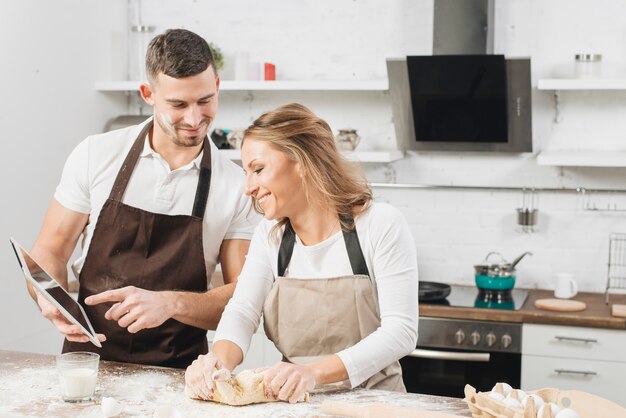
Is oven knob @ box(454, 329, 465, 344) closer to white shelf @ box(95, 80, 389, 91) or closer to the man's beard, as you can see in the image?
white shelf @ box(95, 80, 389, 91)

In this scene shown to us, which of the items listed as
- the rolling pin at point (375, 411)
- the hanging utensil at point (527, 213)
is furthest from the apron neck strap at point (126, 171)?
the hanging utensil at point (527, 213)

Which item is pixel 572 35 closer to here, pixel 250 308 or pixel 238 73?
pixel 238 73

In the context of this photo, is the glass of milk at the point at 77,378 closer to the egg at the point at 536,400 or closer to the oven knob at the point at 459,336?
the egg at the point at 536,400

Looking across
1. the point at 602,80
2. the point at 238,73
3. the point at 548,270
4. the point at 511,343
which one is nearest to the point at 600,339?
the point at 511,343

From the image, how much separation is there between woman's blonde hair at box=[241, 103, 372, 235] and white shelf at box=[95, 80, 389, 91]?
194cm

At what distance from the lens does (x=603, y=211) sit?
444 centimetres

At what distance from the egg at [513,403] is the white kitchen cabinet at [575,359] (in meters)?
1.98

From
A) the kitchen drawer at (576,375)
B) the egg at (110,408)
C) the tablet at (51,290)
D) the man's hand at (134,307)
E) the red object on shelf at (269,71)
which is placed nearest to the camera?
the egg at (110,408)

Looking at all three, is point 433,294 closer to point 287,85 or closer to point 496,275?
point 496,275

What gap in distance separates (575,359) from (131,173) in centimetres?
224

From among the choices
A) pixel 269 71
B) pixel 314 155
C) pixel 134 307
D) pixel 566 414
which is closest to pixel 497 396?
pixel 566 414

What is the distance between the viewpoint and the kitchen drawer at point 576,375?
150 inches

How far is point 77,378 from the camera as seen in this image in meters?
2.16

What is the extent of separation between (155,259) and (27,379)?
0.58 m
